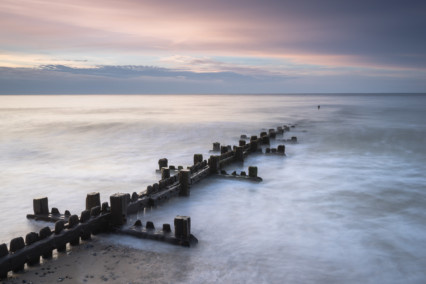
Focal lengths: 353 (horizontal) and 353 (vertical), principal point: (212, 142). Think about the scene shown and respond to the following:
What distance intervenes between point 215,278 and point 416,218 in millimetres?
7109

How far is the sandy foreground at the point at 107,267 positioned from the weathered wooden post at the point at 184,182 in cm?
404

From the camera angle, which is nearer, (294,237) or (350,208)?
(294,237)

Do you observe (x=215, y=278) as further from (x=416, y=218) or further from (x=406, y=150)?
(x=406, y=150)

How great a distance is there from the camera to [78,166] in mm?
18578

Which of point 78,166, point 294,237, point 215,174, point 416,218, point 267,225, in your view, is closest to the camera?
point 294,237

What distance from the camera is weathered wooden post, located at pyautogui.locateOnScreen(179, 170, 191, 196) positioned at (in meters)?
11.5

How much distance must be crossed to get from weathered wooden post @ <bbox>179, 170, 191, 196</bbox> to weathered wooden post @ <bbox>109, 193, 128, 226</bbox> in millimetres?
3288

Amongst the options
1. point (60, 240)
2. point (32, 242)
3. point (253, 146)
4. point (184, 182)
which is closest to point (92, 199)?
point (60, 240)

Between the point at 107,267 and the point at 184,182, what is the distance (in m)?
4.90

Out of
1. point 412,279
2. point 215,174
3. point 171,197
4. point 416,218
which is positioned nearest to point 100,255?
point 171,197

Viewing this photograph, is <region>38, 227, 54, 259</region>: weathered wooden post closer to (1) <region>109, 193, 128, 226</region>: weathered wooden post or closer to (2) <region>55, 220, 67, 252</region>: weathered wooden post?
(2) <region>55, 220, 67, 252</region>: weathered wooden post

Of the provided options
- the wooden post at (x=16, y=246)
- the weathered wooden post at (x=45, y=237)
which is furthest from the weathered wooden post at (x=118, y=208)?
the wooden post at (x=16, y=246)

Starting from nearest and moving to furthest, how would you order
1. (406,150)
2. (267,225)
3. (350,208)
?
(267,225) → (350,208) → (406,150)

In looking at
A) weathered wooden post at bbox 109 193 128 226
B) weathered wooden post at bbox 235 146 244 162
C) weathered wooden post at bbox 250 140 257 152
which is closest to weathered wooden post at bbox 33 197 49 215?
weathered wooden post at bbox 109 193 128 226
